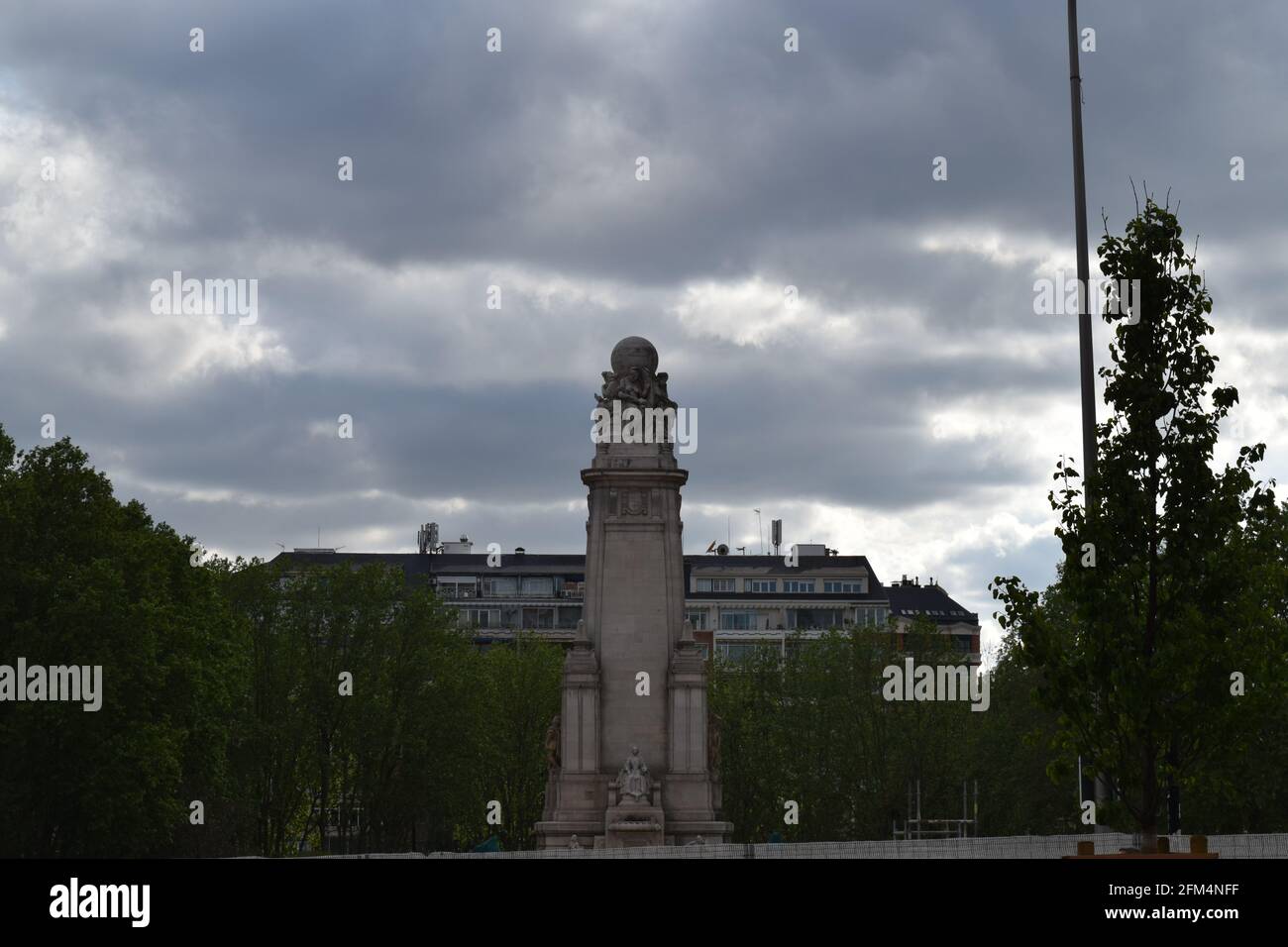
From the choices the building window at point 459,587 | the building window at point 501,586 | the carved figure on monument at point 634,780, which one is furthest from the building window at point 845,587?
the carved figure on monument at point 634,780

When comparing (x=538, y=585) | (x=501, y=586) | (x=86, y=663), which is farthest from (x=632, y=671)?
(x=538, y=585)

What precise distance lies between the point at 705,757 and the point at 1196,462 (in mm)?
28474

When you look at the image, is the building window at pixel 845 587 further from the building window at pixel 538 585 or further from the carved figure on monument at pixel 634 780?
the carved figure on monument at pixel 634 780

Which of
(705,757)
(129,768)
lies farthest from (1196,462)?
(129,768)

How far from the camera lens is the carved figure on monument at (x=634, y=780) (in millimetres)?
53547

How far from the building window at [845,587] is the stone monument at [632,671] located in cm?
9741

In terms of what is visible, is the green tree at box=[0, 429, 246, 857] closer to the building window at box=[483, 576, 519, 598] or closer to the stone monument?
the stone monument

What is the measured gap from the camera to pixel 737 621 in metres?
151

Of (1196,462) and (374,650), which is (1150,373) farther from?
(374,650)
